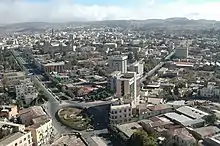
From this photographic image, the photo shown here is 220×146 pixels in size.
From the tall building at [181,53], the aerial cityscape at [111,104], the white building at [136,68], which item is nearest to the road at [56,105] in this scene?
the aerial cityscape at [111,104]

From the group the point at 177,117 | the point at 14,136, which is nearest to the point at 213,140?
the point at 177,117

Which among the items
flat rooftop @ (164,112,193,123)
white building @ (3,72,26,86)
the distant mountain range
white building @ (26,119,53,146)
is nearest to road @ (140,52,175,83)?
flat rooftop @ (164,112,193,123)

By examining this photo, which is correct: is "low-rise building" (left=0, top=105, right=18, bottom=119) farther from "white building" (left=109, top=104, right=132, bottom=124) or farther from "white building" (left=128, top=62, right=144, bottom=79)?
"white building" (left=128, top=62, right=144, bottom=79)

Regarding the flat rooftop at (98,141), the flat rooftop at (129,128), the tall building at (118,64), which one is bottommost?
the flat rooftop at (98,141)

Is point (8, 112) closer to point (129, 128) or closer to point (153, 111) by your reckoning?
point (129, 128)

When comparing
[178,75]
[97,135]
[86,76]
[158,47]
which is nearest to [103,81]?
[86,76]

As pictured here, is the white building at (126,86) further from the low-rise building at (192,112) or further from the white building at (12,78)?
the white building at (12,78)
